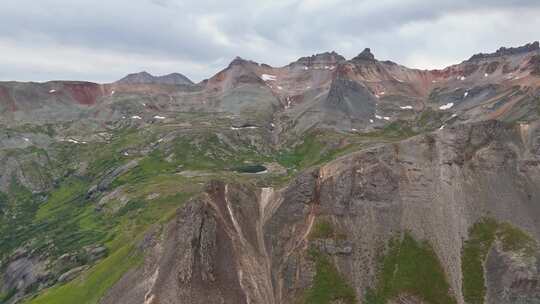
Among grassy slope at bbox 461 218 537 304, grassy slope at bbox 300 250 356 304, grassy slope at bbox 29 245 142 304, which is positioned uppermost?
grassy slope at bbox 461 218 537 304

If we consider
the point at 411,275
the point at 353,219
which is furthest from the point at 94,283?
the point at 411,275

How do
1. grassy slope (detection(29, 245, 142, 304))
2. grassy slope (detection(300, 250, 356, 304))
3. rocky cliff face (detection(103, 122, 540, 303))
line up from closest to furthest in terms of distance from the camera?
grassy slope (detection(300, 250, 356, 304)) → rocky cliff face (detection(103, 122, 540, 303)) → grassy slope (detection(29, 245, 142, 304))

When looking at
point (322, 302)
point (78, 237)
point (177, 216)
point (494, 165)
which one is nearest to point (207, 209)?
point (177, 216)

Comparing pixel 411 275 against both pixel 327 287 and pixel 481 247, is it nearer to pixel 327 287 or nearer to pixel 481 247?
pixel 481 247

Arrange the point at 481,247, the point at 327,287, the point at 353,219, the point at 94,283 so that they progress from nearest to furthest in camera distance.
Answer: the point at 327,287, the point at 481,247, the point at 353,219, the point at 94,283

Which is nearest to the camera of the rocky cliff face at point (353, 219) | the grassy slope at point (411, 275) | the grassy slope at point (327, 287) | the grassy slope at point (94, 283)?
the grassy slope at point (411, 275)

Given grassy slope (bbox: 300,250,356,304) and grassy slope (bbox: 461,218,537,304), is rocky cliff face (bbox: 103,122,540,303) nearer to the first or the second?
grassy slope (bbox: 300,250,356,304)

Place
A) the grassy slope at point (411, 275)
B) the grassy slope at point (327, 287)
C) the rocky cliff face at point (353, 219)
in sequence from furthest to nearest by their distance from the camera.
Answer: the rocky cliff face at point (353, 219), the grassy slope at point (327, 287), the grassy slope at point (411, 275)

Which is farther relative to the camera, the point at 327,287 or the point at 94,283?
the point at 94,283

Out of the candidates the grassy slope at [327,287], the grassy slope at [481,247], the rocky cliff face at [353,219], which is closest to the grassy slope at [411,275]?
the rocky cliff face at [353,219]

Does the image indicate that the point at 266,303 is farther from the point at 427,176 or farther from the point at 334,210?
the point at 427,176

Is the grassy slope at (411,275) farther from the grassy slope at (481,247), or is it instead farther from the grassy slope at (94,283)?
the grassy slope at (94,283)

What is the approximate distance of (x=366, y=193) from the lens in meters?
113

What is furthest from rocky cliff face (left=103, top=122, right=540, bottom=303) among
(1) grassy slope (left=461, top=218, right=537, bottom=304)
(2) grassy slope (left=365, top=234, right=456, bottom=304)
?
(2) grassy slope (left=365, top=234, right=456, bottom=304)
